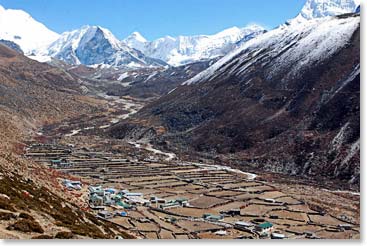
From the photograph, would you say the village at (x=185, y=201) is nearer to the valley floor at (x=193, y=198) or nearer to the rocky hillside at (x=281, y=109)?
the valley floor at (x=193, y=198)

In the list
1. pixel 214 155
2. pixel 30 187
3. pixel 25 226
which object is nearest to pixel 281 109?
pixel 214 155

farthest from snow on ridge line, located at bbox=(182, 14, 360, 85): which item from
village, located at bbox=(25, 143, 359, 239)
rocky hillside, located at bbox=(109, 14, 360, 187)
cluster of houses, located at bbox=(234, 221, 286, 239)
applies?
cluster of houses, located at bbox=(234, 221, 286, 239)

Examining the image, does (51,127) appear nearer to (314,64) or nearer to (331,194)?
(314,64)

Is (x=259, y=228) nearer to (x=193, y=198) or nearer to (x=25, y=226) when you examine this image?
(x=193, y=198)

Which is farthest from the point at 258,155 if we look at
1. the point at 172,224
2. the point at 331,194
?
the point at 172,224

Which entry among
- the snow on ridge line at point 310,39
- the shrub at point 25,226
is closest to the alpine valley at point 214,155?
the shrub at point 25,226
